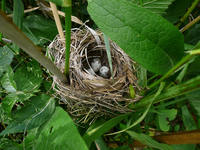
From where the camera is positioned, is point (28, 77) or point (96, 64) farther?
point (96, 64)

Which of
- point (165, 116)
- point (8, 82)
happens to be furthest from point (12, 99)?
point (165, 116)

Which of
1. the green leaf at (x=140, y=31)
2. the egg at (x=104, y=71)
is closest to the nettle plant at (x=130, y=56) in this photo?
the green leaf at (x=140, y=31)

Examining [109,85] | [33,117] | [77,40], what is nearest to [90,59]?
[77,40]

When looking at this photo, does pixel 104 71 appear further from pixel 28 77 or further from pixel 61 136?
pixel 61 136

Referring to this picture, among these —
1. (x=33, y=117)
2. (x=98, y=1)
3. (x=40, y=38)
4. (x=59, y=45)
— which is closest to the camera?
(x=98, y=1)

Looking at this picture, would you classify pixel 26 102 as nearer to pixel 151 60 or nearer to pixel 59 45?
pixel 59 45

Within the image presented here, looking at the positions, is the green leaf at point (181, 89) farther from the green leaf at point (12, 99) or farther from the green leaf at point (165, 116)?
the green leaf at point (12, 99)

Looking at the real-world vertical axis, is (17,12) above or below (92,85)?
above
